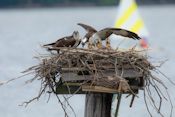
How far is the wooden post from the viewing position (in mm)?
7123

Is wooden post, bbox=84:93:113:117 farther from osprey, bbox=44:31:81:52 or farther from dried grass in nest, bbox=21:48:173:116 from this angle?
osprey, bbox=44:31:81:52

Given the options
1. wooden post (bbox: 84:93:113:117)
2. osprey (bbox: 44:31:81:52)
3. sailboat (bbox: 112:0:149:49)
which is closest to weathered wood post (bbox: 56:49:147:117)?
wooden post (bbox: 84:93:113:117)

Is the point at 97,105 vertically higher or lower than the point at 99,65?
lower

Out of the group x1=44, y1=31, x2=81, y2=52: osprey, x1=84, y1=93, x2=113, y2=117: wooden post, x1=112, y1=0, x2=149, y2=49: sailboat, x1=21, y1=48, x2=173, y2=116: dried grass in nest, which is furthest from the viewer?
x1=112, y1=0, x2=149, y2=49: sailboat

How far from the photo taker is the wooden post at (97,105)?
712 centimetres

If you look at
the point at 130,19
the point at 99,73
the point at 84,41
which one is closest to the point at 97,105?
the point at 99,73

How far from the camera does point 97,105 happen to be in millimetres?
7141

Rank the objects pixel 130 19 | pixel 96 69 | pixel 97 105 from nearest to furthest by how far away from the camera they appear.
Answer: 1. pixel 96 69
2. pixel 97 105
3. pixel 130 19

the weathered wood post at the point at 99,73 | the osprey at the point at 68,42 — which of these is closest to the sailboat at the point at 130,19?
the osprey at the point at 68,42

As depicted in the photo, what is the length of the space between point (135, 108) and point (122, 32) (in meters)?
8.07

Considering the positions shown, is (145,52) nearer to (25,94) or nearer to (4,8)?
(25,94)

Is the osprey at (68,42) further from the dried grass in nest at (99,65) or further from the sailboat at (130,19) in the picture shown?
the sailboat at (130,19)

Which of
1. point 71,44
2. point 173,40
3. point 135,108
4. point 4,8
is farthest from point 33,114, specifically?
point 4,8

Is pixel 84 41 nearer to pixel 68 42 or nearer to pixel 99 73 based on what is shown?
pixel 68 42
